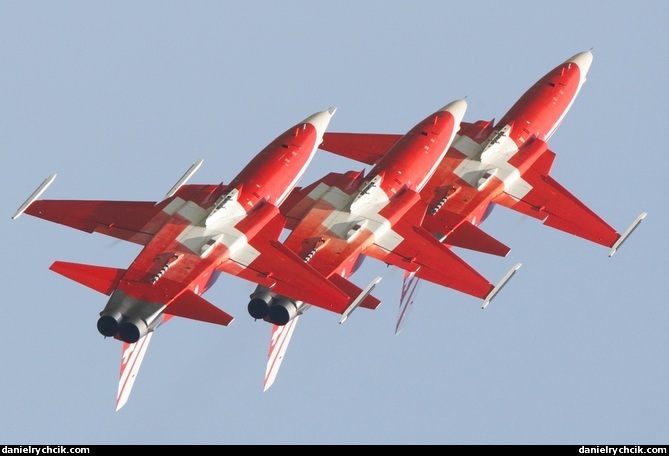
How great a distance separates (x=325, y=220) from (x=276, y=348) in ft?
27.0

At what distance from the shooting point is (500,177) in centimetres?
13362

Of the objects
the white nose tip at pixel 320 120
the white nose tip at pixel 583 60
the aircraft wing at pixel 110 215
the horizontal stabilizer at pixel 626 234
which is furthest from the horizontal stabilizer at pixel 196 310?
the white nose tip at pixel 583 60

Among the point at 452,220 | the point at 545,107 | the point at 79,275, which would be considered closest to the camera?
the point at 79,275

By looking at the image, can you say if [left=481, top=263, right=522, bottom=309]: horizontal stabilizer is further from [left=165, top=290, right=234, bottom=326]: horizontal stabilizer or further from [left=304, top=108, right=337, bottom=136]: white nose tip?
[left=304, top=108, right=337, bottom=136]: white nose tip

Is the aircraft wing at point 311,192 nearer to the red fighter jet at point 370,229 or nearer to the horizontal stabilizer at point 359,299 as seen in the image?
the red fighter jet at point 370,229

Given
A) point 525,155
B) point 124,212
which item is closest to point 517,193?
point 525,155

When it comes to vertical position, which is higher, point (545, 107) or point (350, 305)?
point (545, 107)

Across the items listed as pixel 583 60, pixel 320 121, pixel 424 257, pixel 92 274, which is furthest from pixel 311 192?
pixel 583 60

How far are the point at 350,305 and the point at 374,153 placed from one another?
19.6 metres

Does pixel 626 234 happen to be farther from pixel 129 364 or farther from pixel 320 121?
pixel 129 364

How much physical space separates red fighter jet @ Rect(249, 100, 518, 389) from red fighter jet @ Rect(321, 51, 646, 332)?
70.0 inches

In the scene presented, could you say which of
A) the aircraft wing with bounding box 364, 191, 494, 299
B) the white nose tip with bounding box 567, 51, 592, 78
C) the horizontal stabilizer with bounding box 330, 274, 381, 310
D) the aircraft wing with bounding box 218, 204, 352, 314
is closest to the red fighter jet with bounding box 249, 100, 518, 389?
the aircraft wing with bounding box 364, 191, 494, 299

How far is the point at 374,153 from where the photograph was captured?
138 metres

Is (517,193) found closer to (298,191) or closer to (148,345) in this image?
(298,191)
